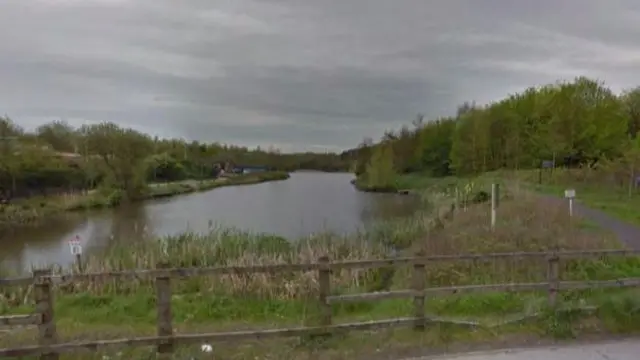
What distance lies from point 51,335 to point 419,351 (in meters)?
3.65

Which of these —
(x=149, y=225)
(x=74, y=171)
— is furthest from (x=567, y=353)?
(x=74, y=171)

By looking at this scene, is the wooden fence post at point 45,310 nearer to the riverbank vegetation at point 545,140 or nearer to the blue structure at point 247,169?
the riverbank vegetation at point 545,140

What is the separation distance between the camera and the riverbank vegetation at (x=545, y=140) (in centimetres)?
3529

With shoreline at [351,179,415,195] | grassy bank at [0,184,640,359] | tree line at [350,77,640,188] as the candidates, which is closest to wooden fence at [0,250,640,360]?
grassy bank at [0,184,640,359]

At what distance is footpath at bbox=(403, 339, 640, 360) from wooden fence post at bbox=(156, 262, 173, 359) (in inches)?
98.5

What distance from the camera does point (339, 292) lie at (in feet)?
30.9

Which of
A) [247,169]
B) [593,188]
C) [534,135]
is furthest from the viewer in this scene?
[247,169]

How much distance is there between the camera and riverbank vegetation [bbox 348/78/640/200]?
35288mm

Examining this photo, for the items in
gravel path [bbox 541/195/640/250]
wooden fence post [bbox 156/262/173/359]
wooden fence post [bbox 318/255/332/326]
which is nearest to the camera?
wooden fence post [bbox 156/262/173/359]

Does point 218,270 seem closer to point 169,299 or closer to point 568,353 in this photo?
point 169,299

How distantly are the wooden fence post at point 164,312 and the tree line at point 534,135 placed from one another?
28.4m

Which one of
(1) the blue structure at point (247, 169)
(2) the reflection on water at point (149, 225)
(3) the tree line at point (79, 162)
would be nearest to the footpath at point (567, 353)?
(2) the reflection on water at point (149, 225)

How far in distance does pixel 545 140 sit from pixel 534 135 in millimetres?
2839

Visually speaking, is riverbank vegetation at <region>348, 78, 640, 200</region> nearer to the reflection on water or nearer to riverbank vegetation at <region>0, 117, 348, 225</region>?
the reflection on water
